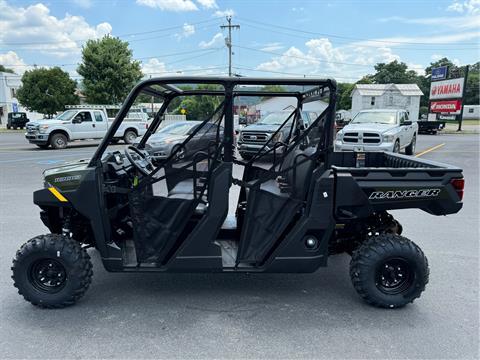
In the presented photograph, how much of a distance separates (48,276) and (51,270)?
66 millimetres

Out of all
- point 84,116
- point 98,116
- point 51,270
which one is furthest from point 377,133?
point 84,116

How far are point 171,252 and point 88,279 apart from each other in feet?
2.46

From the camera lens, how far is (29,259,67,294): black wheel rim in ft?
11.1

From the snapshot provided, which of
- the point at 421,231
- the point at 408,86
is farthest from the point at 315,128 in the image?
the point at 408,86

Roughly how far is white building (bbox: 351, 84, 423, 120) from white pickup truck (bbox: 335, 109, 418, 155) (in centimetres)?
4707

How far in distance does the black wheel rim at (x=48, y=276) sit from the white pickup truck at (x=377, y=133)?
1075cm

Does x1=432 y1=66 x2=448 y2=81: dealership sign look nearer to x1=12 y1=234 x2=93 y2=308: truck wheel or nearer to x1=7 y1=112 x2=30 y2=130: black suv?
x1=7 y1=112 x2=30 y2=130: black suv

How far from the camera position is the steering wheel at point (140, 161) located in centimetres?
357

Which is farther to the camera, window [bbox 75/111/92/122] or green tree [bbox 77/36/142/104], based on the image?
green tree [bbox 77/36/142/104]

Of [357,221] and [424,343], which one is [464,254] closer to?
[357,221]

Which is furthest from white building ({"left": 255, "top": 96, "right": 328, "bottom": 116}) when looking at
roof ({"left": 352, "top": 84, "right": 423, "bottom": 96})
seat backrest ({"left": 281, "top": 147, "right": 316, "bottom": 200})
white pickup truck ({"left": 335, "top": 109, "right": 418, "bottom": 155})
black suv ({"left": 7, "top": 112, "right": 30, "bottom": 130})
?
roof ({"left": 352, "top": 84, "right": 423, "bottom": 96})

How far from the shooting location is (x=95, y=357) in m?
2.74

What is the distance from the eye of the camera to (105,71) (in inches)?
1323

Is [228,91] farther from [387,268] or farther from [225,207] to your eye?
[387,268]
